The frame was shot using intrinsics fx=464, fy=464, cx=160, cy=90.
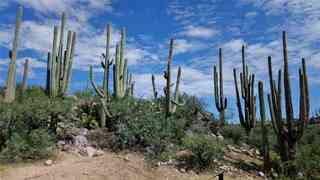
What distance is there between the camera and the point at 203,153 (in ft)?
44.7

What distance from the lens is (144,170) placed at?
42.6 feet

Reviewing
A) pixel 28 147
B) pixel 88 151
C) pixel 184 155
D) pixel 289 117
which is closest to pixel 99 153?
pixel 88 151

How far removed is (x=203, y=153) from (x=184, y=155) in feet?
2.70

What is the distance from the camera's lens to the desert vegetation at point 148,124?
13.7m

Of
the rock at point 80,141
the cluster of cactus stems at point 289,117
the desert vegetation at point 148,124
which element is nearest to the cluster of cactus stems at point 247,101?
the desert vegetation at point 148,124

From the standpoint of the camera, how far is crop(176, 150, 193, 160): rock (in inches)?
554

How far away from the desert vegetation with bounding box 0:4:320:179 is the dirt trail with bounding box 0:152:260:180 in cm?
51

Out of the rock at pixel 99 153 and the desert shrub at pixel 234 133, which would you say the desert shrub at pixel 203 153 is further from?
the desert shrub at pixel 234 133

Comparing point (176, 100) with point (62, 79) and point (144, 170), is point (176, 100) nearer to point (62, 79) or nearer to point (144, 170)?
point (62, 79)

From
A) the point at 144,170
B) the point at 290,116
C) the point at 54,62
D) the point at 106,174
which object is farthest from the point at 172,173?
the point at 54,62

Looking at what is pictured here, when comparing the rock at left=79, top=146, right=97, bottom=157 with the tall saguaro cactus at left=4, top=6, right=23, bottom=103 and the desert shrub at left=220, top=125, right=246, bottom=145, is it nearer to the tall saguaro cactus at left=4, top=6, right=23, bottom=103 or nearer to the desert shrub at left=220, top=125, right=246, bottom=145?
the tall saguaro cactus at left=4, top=6, right=23, bottom=103

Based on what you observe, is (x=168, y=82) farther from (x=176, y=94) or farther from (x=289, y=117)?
(x=289, y=117)

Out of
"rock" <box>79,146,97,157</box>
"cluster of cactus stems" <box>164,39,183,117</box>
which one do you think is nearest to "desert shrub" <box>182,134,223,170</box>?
"rock" <box>79,146,97,157</box>

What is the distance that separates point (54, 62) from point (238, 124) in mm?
8533
